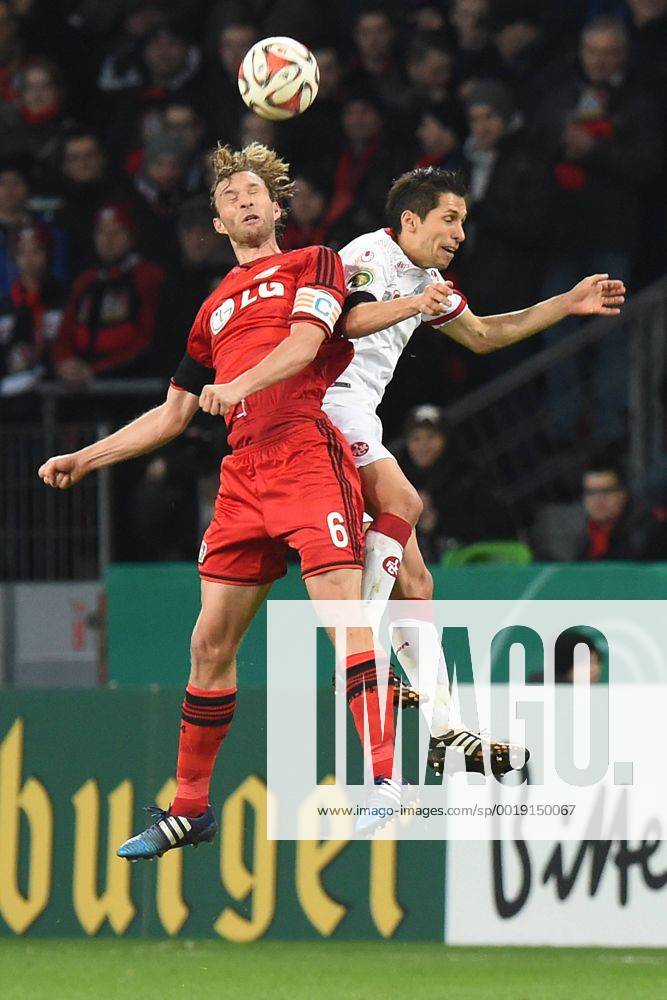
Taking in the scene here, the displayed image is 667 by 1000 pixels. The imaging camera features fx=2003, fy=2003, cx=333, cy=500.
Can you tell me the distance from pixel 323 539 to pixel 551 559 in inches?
185

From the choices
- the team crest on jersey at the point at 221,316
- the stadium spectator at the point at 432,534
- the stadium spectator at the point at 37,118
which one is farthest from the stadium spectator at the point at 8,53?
the team crest on jersey at the point at 221,316

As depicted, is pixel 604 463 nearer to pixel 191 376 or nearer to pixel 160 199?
pixel 160 199

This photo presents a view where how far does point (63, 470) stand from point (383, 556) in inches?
48.3

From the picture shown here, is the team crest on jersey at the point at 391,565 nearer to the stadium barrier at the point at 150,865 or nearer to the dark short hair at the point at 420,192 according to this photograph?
the dark short hair at the point at 420,192

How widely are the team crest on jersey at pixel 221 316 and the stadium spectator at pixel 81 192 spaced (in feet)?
19.8

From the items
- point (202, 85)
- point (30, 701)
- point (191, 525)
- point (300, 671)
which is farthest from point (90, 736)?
point (202, 85)

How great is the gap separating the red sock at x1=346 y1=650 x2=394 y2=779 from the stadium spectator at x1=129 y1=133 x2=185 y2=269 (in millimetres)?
6250

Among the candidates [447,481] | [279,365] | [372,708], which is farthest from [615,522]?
[279,365]

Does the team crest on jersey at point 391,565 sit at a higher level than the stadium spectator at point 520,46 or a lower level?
lower

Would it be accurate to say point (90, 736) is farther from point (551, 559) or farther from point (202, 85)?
point (202, 85)

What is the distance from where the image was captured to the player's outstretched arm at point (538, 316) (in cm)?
720

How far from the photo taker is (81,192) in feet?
43.9

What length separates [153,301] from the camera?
12.4 metres

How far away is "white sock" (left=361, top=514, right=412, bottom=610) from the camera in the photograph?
7.18 m
